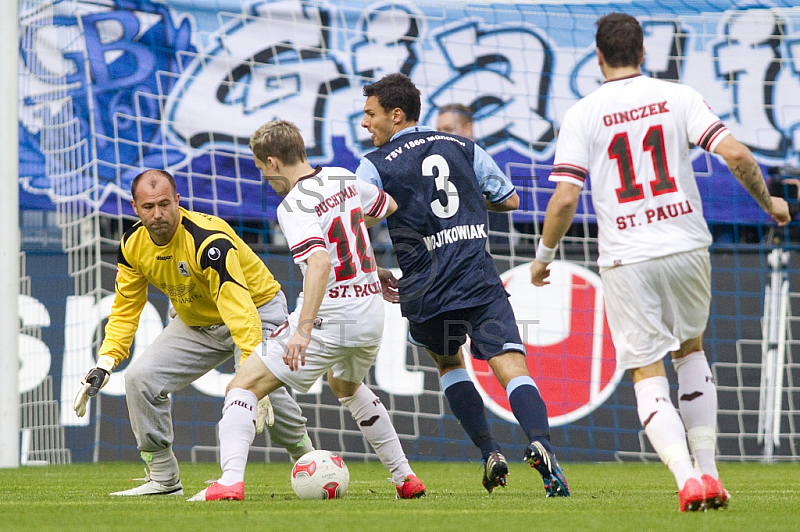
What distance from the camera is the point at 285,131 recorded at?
467 cm

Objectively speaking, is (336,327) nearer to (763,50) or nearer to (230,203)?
(230,203)

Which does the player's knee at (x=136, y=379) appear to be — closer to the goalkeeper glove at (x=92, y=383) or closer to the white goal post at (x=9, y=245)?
the goalkeeper glove at (x=92, y=383)

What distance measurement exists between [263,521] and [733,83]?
6.85m

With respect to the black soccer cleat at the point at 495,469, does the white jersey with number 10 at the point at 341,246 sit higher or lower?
higher

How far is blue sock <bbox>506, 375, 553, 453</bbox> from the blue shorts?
19 cm

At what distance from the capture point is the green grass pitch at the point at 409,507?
11.7 ft

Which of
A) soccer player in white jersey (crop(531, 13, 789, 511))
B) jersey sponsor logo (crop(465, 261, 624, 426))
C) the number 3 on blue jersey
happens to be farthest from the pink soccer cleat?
jersey sponsor logo (crop(465, 261, 624, 426))

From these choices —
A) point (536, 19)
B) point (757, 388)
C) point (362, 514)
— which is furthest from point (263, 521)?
point (536, 19)

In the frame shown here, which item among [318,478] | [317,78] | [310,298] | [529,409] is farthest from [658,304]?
[317,78]

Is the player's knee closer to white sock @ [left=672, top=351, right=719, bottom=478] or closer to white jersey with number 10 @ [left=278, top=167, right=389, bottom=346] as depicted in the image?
white jersey with number 10 @ [left=278, top=167, right=389, bottom=346]

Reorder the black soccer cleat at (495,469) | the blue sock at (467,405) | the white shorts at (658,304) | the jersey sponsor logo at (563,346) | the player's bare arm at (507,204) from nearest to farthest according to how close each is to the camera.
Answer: the white shorts at (658,304) → the black soccer cleat at (495,469) → the blue sock at (467,405) → the player's bare arm at (507,204) → the jersey sponsor logo at (563,346)

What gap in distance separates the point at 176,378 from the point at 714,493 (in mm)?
2896

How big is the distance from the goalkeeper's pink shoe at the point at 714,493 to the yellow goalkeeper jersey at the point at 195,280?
7.04 ft

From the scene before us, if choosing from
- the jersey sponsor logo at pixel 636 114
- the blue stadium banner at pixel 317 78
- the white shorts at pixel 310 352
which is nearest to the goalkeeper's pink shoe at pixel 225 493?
the white shorts at pixel 310 352
